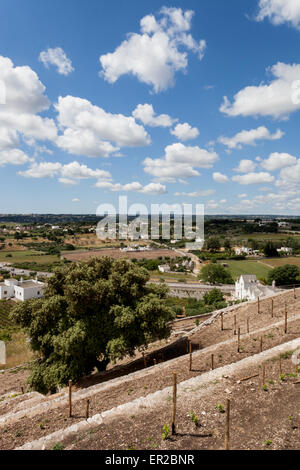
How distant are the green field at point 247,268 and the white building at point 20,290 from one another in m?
49.9

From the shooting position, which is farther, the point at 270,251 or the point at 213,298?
the point at 270,251

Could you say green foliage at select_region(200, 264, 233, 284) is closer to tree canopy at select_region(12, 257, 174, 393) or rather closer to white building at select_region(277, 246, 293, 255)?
white building at select_region(277, 246, 293, 255)

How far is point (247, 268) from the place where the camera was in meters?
82.4

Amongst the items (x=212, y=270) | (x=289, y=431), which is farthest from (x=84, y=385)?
(x=212, y=270)

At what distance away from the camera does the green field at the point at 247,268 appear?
75.4 meters

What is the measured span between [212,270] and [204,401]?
211 ft

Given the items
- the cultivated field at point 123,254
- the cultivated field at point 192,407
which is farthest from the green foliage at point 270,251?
the cultivated field at point 192,407

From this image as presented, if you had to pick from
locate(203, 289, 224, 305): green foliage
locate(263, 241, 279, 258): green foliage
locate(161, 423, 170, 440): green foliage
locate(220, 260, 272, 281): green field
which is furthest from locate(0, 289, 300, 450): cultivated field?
locate(263, 241, 279, 258): green foliage

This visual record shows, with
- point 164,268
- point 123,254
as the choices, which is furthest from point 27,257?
point 164,268

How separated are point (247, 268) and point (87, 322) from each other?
77.6m

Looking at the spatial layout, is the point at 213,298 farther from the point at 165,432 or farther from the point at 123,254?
the point at 123,254

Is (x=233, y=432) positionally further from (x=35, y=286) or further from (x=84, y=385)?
(x=35, y=286)

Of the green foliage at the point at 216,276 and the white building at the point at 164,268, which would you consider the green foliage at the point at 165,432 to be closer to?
the green foliage at the point at 216,276

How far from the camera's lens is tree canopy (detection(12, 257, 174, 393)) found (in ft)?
39.8
